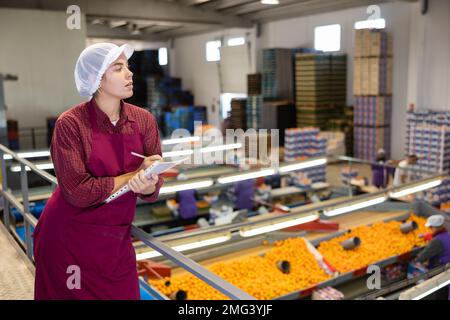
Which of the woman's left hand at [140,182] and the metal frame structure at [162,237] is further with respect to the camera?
the woman's left hand at [140,182]

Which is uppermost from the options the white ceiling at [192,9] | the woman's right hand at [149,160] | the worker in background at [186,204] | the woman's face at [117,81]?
the white ceiling at [192,9]

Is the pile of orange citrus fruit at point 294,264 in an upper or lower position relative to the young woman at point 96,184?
lower

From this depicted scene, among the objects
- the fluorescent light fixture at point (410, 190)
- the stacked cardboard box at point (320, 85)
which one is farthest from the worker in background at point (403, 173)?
the stacked cardboard box at point (320, 85)

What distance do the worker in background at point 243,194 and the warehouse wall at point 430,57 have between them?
231 inches

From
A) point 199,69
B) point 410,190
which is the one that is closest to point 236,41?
point 199,69

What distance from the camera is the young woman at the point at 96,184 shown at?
5.76 feet

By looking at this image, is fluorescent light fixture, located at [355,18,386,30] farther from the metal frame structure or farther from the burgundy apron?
the burgundy apron

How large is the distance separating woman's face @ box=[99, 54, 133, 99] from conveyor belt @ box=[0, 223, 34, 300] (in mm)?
1753

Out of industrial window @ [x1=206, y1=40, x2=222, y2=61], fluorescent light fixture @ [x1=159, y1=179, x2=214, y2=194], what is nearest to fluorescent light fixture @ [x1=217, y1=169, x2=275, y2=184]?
fluorescent light fixture @ [x1=159, y1=179, x2=214, y2=194]

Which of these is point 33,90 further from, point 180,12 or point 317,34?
point 317,34

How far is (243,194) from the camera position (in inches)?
308

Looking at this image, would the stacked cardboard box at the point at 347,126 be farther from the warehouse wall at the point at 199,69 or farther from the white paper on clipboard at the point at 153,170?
the white paper on clipboard at the point at 153,170

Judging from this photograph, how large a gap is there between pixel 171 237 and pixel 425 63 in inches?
371

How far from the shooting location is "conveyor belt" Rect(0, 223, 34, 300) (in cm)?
306
